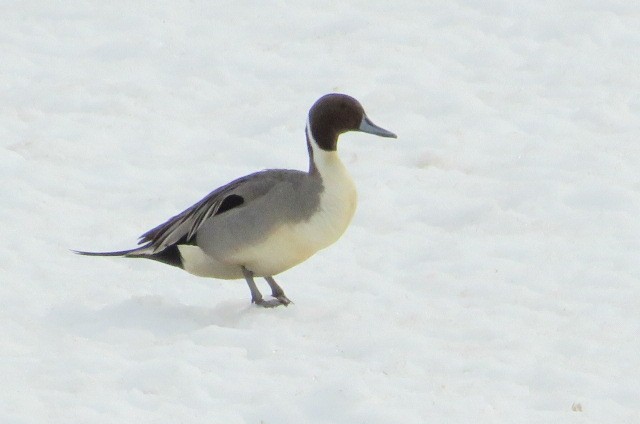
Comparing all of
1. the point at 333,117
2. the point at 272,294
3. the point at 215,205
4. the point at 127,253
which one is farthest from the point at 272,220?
the point at 127,253

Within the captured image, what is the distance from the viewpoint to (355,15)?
1127cm

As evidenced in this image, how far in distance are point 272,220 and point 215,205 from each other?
43cm

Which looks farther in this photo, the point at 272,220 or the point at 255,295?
the point at 255,295

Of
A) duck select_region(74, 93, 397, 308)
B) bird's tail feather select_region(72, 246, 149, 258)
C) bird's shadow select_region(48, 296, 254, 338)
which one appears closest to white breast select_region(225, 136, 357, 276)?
duck select_region(74, 93, 397, 308)

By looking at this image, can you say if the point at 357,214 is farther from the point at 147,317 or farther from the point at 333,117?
the point at 147,317

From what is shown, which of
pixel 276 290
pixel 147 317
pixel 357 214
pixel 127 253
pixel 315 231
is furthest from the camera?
pixel 357 214

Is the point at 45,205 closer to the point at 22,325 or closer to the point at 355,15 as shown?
the point at 22,325

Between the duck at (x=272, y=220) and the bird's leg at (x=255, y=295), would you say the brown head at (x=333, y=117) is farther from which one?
the bird's leg at (x=255, y=295)

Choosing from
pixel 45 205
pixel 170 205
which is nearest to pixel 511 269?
pixel 170 205

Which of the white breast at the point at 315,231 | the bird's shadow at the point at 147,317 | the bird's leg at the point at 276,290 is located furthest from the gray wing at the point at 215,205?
the bird's leg at the point at 276,290

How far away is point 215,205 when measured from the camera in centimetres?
694

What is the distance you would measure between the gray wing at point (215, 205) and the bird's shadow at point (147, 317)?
0.32 m

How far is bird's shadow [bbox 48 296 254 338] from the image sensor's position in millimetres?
6516

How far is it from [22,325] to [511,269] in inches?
102
